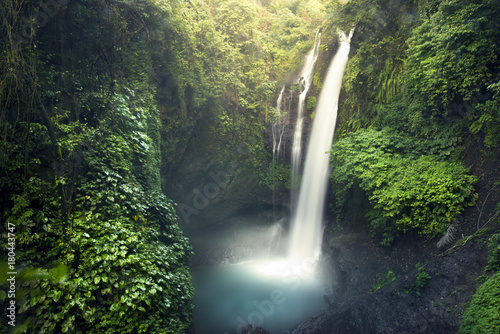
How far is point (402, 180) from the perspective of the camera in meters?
6.45

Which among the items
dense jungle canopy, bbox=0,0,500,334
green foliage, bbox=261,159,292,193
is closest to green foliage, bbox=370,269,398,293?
dense jungle canopy, bbox=0,0,500,334

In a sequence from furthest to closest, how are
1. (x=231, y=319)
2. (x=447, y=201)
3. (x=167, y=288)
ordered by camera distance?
(x=231, y=319)
(x=447, y=201)
(x=167, y=288)

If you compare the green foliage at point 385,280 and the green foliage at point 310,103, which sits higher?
the green foliage at point 310,103

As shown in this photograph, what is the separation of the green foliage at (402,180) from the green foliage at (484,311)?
5.34ft

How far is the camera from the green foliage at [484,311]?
12.7 ft

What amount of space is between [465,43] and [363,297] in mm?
6054

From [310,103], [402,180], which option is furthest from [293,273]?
[310,103]

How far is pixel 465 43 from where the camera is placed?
5.86 m

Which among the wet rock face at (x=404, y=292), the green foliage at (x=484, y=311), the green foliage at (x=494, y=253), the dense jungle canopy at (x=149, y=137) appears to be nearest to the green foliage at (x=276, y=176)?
the dense jungle canopy at (x=149, y=137)

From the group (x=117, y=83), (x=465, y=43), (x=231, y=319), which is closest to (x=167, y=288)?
(x=231, y=319)

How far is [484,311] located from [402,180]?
9.80ft

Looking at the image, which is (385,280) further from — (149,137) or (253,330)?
(149,137)

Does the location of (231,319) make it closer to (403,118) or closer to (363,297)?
(363,297)

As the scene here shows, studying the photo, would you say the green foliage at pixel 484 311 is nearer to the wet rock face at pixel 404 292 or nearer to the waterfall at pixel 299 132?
the wet rock face at pixel 404 292
